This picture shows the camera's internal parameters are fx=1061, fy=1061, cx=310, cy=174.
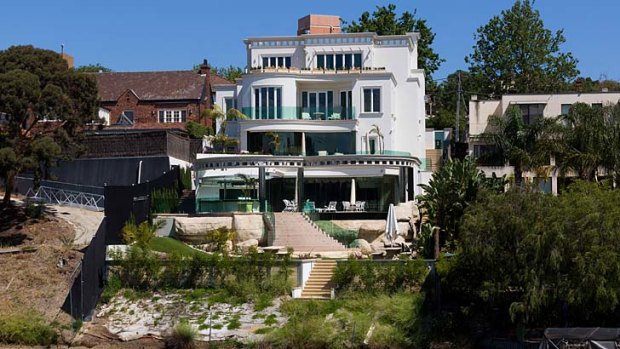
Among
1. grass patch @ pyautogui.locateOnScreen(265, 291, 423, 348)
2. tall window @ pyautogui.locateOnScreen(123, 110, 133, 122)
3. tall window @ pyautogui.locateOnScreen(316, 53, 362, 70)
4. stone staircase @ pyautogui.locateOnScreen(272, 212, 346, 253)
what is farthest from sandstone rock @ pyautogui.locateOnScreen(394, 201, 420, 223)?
tall window @ pyautogui.locateOnScreen(123, 110, 133, 122)

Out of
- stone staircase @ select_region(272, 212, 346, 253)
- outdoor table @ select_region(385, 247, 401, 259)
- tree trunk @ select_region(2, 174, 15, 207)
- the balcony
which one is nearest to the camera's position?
outdoor table @ select_region(385, 247, 401, 259)

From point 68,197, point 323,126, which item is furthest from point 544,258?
point 68,197

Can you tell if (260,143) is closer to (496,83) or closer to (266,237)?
(266,237)

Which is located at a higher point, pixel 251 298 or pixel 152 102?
pixel 152 102

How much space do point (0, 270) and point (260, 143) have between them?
2189 centimetres

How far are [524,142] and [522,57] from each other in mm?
29182

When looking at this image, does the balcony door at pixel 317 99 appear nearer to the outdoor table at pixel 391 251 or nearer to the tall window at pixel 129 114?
the outdoor table at pixel 391 251

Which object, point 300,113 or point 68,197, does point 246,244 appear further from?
point 300,113

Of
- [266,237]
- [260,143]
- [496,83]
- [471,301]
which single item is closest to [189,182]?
[260,143]

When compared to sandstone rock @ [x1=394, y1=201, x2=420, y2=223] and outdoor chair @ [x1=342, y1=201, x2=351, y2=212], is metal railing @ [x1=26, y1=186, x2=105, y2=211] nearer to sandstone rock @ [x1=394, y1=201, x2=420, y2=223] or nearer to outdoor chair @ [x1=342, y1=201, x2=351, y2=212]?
outdoor chair @ [x1=342, y1=201, x2=351, y2=212]

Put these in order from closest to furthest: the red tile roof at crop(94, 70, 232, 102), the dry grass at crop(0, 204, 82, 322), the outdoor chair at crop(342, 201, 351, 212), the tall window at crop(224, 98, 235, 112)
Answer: the dry grass at crop(0, 204, 82, 322), the outdoor chair at crop(342, 201, 351, 212), the tall window at crop(224, 98, 235, 112), the red tile roof at crop(94, 70, 232, 102)

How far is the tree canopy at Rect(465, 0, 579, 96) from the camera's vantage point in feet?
292

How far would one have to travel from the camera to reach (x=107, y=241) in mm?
49062

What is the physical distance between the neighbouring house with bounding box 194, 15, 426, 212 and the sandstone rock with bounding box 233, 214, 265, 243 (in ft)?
5.51
